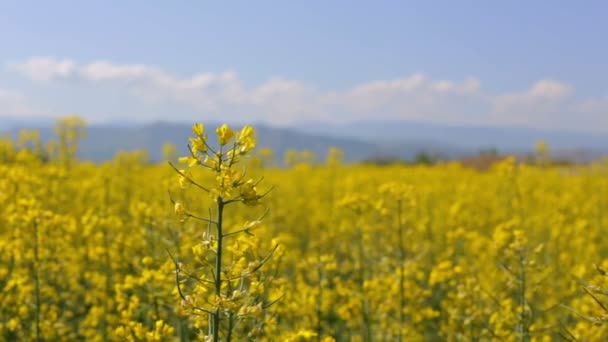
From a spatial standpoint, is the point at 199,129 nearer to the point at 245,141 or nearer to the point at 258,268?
the point at 245,141

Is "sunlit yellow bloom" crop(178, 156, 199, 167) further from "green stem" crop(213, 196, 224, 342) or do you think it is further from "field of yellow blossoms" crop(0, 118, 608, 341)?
"green stem" crop(213, 196, 224, 342)

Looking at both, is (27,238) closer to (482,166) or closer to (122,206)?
(122,206)

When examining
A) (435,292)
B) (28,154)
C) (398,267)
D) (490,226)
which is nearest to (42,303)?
(398,267)

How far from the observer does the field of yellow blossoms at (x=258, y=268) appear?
7.36ft

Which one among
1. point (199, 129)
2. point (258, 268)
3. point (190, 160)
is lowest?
point (258, 268)

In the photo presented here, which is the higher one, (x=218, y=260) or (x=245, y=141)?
(x=245, y=141)

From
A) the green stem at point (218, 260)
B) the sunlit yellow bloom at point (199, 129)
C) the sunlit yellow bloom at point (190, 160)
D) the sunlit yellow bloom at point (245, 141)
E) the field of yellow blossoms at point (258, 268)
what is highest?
the sunlit yellow bloom at point (199, 129)

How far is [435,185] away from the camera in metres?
13.6

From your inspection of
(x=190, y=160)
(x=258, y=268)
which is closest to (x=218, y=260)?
(x=258, y=268)

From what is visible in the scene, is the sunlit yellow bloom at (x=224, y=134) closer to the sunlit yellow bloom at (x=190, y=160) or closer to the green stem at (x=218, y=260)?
the sunlit yellow bloom at (x=190, y=160)

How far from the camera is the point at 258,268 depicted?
222 cm

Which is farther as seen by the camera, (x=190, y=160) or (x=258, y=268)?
(x=258, y=268)

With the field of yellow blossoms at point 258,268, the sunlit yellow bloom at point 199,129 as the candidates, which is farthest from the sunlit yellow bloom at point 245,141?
the sunlit yellow bloom at point 199,129

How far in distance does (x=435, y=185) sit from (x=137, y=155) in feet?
22.7
